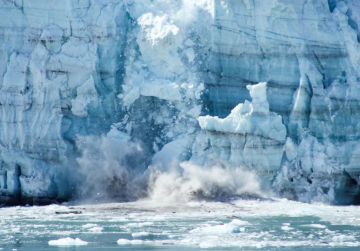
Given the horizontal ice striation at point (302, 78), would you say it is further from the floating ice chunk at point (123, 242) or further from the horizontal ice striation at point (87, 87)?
the floating ice chunk at point (123, 242)

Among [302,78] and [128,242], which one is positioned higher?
[302,78]

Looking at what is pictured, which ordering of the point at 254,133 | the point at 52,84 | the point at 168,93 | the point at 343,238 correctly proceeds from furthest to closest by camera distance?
the point at 52,84
the point at 168,93
the point at 254,133
the point at 343,238

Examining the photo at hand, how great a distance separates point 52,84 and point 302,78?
19.9 ft

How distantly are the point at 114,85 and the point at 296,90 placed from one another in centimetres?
449

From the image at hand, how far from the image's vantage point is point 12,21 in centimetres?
2311

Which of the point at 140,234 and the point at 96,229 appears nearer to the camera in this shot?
the point at 140,234

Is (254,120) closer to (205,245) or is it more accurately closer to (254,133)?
(254,133)

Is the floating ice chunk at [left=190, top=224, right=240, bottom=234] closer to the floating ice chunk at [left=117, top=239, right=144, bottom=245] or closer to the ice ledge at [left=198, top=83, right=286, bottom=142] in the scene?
the floating ice chunk at [left=117, top=239, right=144, bottom=245]

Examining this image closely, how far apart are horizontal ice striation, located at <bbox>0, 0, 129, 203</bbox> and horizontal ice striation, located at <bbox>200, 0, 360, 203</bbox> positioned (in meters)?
2.58

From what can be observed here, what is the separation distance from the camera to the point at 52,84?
22750mm

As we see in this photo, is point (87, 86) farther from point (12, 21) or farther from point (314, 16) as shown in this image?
point (314, 16)

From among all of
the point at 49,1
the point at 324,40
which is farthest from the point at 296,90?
the point at 49,1

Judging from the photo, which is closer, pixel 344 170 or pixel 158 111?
pixel 344 170

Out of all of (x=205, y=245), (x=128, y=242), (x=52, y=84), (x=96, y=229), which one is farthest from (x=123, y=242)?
(x=52, y=84)
